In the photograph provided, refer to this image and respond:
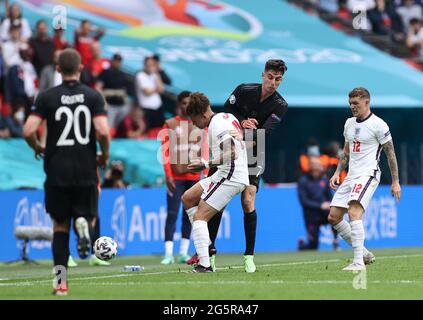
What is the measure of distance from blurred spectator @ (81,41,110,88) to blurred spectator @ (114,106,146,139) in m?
1.08

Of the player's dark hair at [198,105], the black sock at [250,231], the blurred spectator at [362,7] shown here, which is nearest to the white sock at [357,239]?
the black sock at [250,231]

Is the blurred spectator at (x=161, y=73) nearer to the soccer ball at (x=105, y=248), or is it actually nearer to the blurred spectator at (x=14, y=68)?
the blurred spectator at (x=14, y=68)

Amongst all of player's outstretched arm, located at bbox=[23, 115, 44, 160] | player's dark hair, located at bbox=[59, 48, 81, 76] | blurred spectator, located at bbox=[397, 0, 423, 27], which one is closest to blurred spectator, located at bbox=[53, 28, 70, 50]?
blurred spectator, located at bbox=[397, 0, 423, 27]

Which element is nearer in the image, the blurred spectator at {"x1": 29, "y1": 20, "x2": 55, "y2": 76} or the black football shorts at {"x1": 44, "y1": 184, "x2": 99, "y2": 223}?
the black football shorts at {"x1": 44, "y1": 184, "x2": 99, "y2": 223}

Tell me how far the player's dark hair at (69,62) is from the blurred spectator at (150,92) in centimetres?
1405

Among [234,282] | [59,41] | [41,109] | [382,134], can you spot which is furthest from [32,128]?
[59,41]

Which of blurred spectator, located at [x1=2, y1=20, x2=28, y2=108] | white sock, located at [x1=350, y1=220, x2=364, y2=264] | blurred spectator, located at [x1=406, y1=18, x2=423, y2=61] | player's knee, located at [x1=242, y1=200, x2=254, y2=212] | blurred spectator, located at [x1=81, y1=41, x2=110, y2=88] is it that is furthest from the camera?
blurred spectator, located at [x1=406, y1=18, x2=423, y2=61]

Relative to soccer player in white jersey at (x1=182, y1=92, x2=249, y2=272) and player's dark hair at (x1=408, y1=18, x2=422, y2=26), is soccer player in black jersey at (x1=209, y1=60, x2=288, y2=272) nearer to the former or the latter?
soccer player in white jersey at (x1=182, y1=92, x2=249, y2=272)

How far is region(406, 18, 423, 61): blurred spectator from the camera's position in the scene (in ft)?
104

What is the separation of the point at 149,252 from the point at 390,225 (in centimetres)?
547

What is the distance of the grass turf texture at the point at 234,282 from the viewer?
11445mm
